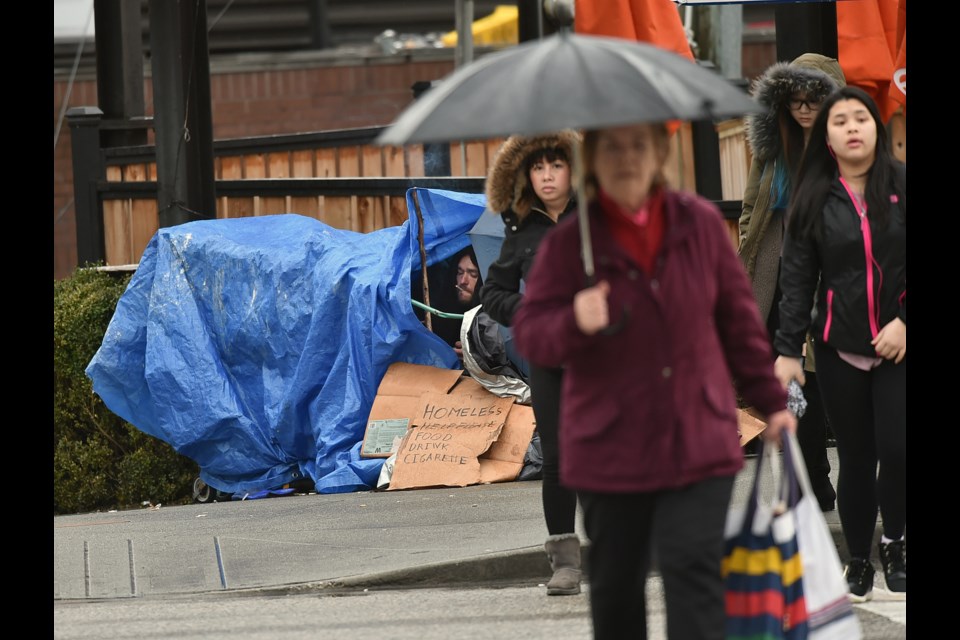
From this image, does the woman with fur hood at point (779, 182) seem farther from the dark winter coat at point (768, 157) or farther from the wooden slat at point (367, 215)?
the wooden slat at point (367, 215)

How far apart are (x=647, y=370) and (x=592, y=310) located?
23 centimetres

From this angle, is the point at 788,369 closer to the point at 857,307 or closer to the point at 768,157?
the point at 857,307

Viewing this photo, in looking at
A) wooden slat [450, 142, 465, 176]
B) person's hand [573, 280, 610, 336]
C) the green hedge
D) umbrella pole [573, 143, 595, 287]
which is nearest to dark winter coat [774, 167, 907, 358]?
umbrella pole [573, 143, 595, 287]

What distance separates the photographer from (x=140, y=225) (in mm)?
12016

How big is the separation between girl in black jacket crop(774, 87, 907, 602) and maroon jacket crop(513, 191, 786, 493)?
Answer: 1548mm

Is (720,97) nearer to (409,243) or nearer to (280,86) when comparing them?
(409,243)

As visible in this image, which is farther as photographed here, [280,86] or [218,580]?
[280,86]

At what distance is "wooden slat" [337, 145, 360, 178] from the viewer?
1391 cm

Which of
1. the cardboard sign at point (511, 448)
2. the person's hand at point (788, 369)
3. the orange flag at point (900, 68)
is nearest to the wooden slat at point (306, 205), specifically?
the cardboard sign at point (511, 448)

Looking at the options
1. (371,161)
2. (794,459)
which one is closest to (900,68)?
(794,459)

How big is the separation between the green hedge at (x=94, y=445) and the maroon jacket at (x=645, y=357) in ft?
20.4
